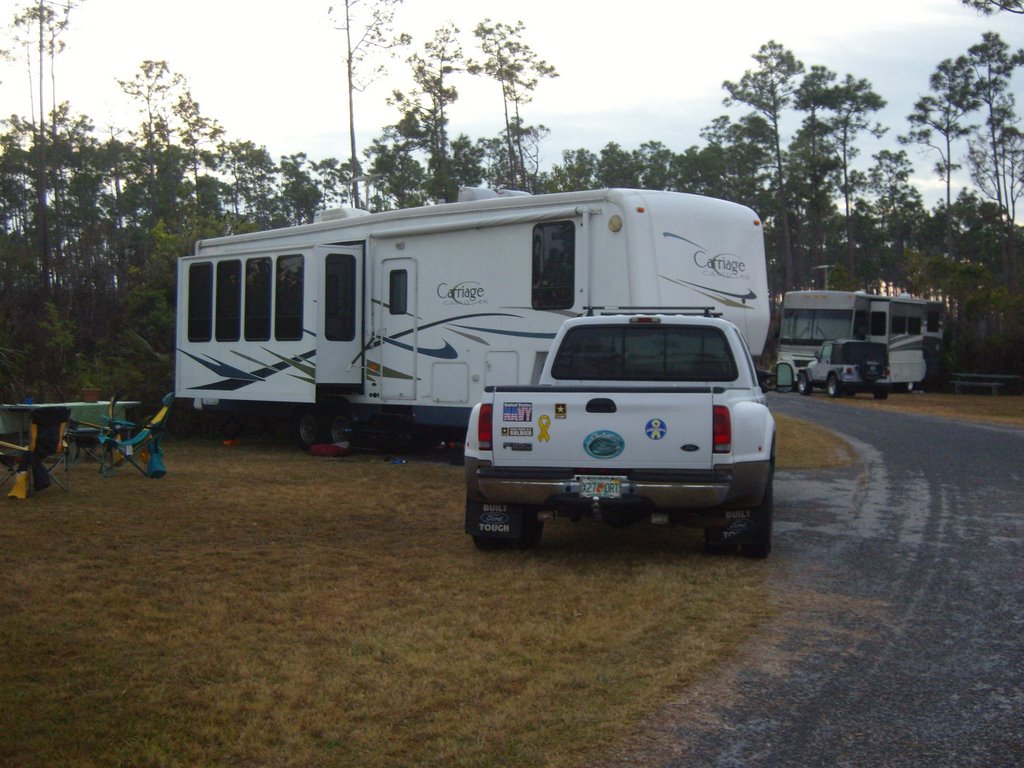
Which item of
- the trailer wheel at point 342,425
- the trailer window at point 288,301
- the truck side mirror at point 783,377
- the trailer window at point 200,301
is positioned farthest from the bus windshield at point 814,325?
the truck side mirror at point 783,377

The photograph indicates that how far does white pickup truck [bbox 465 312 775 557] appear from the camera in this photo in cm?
766

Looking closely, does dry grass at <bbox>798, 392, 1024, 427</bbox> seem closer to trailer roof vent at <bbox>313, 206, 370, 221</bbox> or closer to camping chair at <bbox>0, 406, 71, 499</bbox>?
trailer roof vent at <bbox>313, 206, 370, 221</bbox>

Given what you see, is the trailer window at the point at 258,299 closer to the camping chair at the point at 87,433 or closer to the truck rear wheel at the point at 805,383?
the camping chair at the point at 87,433

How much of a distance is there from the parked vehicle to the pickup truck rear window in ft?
84.2

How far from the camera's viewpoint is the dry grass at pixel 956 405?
1036 inches

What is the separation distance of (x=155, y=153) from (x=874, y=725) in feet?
182

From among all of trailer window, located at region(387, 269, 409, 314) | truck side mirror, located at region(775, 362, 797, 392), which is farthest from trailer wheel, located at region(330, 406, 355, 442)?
truck side mirror, located at region(775, 362, 797, 392)

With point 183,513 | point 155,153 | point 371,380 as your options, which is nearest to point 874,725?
point 183,513

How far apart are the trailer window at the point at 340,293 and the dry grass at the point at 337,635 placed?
504cm

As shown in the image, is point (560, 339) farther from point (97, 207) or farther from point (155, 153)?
point (97, 207)

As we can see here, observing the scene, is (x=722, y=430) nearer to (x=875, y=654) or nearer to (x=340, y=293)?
(x=875, y=654)

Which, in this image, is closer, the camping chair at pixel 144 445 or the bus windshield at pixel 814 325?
the camping chair at pixel 144 445

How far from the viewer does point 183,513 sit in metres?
10.3

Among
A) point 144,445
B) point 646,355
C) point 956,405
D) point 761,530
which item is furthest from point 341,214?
point 956,405
